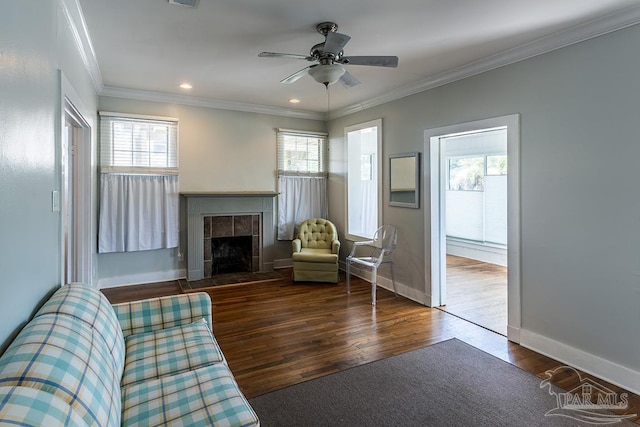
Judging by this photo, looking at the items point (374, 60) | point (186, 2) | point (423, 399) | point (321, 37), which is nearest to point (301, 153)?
point (321, 37)

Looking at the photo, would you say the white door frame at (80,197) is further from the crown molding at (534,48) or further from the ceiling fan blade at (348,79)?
the crown molding at (534,48)

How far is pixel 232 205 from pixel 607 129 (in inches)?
178

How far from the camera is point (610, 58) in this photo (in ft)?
8.27

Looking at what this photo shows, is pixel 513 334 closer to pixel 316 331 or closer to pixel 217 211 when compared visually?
pixel 316 331

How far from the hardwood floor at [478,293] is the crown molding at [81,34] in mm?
4395

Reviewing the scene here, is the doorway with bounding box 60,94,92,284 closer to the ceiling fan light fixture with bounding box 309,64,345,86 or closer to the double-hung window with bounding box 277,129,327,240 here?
the ceiling fan light fixture with bounding box 309,64,345,86

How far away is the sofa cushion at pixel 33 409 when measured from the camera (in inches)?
34.9

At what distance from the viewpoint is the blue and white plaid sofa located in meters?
1.05

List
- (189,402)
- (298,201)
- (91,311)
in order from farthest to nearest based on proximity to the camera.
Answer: (298,201) → (91,311) → (189,402)

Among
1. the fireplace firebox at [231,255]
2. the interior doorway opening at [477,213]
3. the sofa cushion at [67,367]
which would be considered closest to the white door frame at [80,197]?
the fireplace firebox at [231,255]

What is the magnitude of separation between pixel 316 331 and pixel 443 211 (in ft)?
6.78

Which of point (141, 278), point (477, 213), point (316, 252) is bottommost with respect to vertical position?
point (141, 278)

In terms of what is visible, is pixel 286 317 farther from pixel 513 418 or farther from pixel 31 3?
pixel 31 3

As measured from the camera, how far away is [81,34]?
2814 mm
